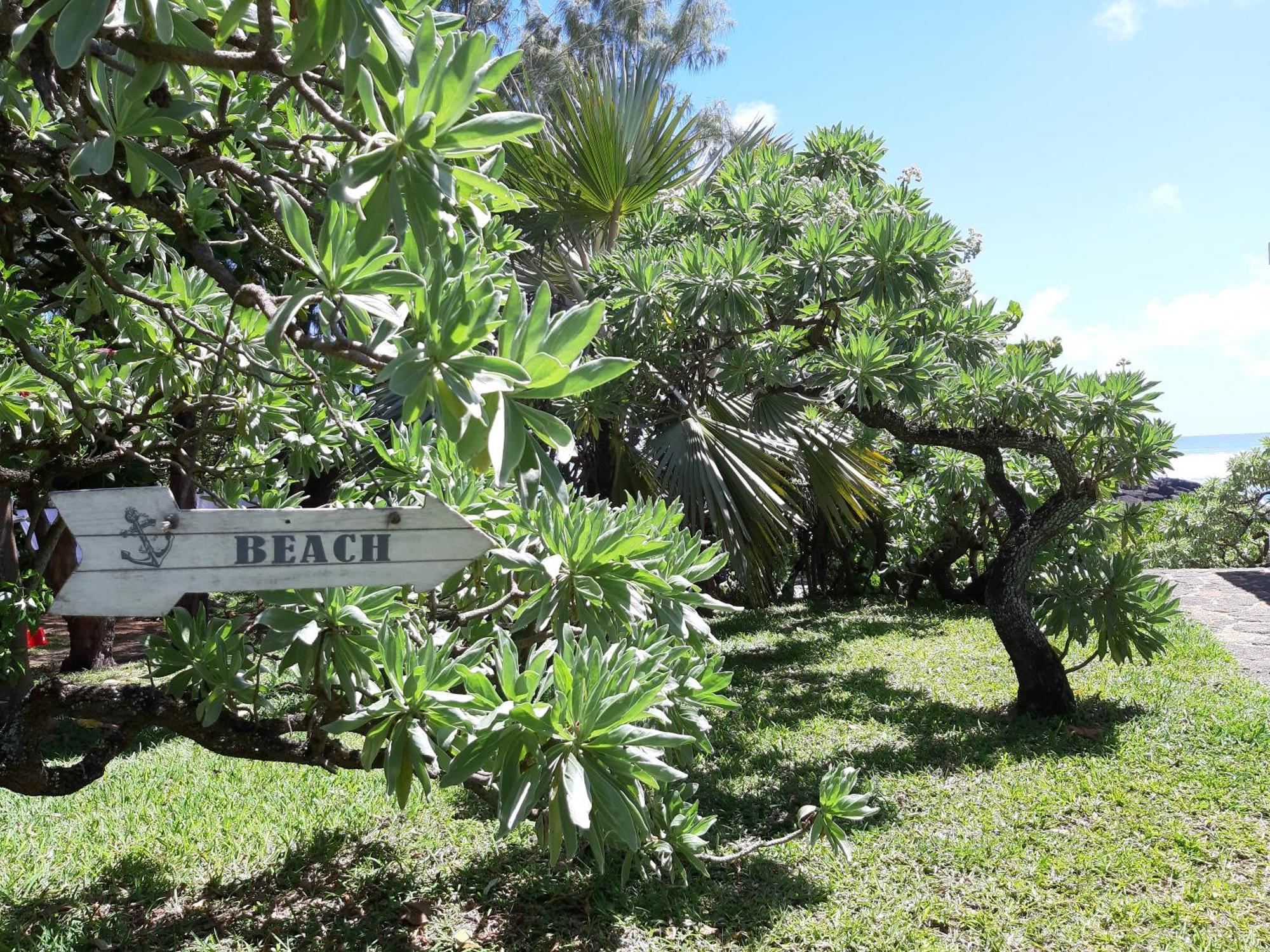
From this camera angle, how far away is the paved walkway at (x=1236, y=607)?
21.0ft

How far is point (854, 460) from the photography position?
6.70 meters

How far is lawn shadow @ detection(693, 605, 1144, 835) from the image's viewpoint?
13.4 feet

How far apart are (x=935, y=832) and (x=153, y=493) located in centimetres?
336

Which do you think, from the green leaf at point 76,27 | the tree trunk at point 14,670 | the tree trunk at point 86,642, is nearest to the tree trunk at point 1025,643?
the tree trunk at point 14,670

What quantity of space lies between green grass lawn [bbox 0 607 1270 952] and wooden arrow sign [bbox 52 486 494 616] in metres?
1.90

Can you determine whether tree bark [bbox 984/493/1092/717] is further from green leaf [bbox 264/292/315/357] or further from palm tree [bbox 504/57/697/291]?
green leaf [bbox 264/292/315/357]

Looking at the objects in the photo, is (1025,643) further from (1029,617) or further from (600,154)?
(600,154)

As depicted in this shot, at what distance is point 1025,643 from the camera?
16.1ft

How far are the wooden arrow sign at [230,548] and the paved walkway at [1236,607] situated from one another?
236 inches

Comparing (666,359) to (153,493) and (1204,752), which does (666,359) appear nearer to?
(1204,752)

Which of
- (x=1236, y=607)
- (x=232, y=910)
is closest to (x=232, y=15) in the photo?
(x=232, y=910)

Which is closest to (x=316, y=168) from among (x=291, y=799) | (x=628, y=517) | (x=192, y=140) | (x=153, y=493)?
(x=192, y=140)

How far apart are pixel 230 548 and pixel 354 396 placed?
1345 millimetres

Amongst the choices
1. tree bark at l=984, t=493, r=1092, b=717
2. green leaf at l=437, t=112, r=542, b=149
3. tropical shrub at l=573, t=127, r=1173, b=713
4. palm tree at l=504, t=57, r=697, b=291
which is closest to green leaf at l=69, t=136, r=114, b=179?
green leaf at l=437, t=112, r=542, b=149
